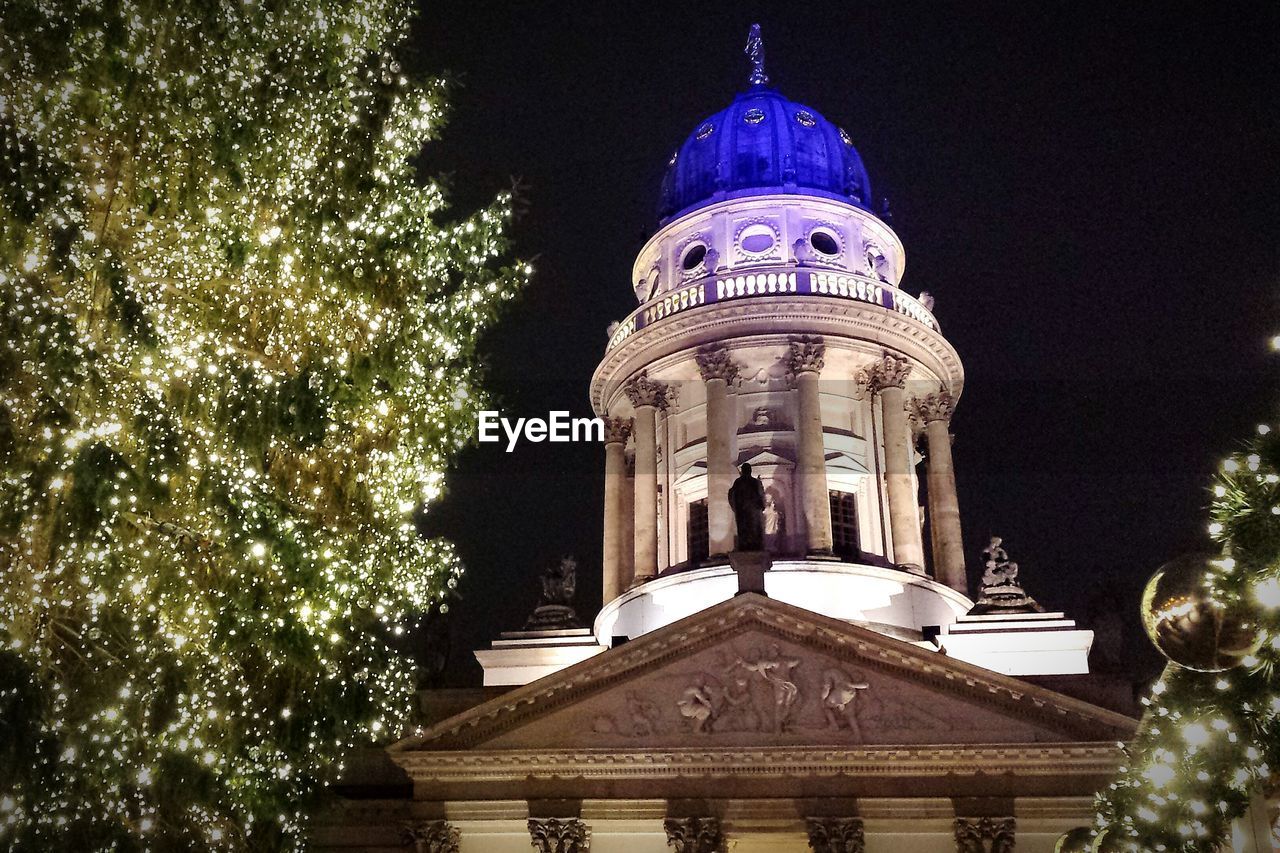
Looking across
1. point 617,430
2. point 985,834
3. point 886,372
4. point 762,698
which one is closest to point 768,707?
point 762,698

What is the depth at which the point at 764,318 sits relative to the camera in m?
39.1

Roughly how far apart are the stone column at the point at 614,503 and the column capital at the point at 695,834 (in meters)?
13.4

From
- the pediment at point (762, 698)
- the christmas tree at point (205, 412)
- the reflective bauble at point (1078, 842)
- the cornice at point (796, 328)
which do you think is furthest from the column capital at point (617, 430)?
the reflective bauble at point (1078, 842)

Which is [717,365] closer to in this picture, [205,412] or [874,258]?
[874,258]

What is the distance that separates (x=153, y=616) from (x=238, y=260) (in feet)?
12.4

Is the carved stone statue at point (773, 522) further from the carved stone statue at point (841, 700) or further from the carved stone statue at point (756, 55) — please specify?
the carved stone statue at point (756, 55)

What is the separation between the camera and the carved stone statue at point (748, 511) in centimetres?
3041

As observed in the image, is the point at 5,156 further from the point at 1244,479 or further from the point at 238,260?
the point at 1244,479

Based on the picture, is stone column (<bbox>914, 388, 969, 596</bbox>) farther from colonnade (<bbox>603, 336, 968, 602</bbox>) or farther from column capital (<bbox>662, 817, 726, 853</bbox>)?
column capital (<bbox>662, 817, 726, 853</bbox>)

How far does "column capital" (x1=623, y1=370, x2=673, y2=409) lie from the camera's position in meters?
41.2

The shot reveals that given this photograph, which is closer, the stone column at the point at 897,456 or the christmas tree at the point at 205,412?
the christmas tree at the point at 205,412

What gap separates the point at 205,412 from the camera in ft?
41.3

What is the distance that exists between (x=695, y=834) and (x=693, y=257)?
71.4 feet

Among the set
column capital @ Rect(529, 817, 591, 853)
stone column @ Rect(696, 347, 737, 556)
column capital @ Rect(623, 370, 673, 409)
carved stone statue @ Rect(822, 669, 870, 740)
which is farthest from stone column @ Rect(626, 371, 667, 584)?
column capital @ Rect(529, 817, 591, 853)
